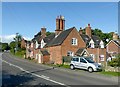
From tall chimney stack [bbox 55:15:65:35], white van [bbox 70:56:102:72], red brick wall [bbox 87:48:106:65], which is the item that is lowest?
white van [bbox 70:56:102:72]

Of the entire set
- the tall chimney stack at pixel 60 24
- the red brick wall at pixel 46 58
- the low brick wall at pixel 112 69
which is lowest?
the low brick wall at pixel 112 69

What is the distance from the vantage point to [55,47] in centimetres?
5006

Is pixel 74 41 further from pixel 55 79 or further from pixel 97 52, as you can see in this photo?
pixel 55 79

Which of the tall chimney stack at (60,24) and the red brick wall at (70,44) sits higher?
the tall chimney stack at (60,24)

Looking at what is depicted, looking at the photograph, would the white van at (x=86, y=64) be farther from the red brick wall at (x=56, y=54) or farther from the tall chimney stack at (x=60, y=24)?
the tall chimney stack at (x=60, y=24)

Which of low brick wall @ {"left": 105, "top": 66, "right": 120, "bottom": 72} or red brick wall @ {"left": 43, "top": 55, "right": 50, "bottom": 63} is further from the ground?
red brick wall @ {"left": 43, "top": 55, "right": 50, "bottom": 63}

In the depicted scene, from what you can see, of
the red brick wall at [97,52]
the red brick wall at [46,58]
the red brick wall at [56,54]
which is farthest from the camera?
the red brick wall at [46,58]

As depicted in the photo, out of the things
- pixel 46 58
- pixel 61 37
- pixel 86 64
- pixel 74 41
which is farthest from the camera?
pixel 46 58

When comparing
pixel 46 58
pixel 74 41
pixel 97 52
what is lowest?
pixel 46 58

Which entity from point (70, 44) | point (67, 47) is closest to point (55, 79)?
point (67, 47)

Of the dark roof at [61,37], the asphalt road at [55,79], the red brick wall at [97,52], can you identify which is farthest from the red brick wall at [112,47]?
the asphalt road at [55,79]

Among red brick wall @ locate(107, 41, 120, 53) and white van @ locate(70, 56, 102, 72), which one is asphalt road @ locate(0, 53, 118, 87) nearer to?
white van @ locate(70, 56, 102, 72)

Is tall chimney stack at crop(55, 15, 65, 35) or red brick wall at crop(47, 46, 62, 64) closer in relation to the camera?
red brick wall at crop(47, 46, 62, 64)

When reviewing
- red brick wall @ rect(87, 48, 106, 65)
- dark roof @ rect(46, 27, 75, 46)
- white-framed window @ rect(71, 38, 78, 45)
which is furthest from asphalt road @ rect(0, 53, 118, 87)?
red brick wall @ rect(87, 48, 106, 65)
